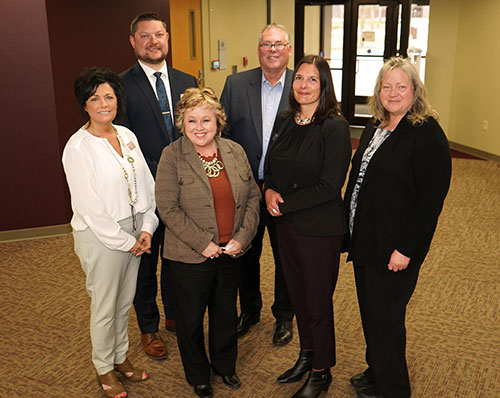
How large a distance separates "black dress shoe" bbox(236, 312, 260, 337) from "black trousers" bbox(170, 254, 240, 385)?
0.54 metres

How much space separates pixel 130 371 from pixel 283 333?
0.94m

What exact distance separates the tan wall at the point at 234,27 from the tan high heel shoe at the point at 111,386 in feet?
18.8

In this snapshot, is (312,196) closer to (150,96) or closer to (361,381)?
(361,381)

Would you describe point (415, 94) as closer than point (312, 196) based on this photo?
Yes

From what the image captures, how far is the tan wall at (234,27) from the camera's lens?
25.6ft

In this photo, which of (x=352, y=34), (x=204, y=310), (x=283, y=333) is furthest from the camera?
(x=352, y=34)

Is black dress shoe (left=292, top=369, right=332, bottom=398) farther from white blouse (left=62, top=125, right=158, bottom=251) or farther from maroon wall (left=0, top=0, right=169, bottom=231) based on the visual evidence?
maroon wall (left=0, top=0, right=169, bottom=231)

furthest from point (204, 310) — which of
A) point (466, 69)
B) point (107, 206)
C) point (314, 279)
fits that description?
point (466, 69)

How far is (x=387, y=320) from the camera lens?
8.27ft

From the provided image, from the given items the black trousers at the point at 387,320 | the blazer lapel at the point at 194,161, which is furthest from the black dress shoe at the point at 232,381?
the blazer lapel at the point at 194,161

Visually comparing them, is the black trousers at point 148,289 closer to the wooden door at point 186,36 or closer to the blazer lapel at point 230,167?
the blazer lapel at point 230,167

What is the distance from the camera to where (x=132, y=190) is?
2.61 meters

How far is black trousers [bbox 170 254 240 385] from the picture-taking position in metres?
2.59

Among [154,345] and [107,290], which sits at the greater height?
[107,290]
